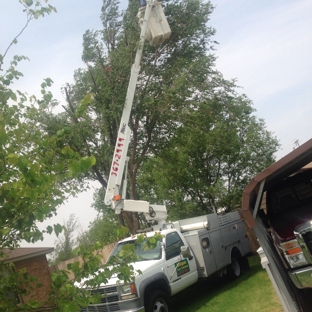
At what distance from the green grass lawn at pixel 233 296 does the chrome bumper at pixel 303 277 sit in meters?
2.17

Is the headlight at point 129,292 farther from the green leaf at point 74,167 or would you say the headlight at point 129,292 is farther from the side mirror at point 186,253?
the green leaf at point 74,167

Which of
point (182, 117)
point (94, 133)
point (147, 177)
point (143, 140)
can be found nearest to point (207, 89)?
point (182, 117)

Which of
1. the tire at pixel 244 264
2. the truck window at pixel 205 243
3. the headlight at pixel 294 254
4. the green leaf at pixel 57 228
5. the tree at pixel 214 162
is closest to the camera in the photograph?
the green leaf at pixel 57 228

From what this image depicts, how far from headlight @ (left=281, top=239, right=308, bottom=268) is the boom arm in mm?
4524

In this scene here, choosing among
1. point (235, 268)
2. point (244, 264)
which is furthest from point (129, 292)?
point (244, 264)

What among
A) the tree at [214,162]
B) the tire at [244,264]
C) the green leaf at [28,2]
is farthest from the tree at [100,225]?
the green leaf at [28,2]

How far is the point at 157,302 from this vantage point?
9031 millimetres

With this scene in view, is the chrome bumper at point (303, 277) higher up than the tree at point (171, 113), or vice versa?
the tree at point (171, 113)

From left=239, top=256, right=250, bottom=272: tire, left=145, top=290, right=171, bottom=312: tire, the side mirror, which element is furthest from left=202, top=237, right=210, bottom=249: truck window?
left=239, top=256, right=250, bottom=272: tire

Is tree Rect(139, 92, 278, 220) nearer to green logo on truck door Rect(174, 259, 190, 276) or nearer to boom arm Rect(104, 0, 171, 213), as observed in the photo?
boom arm Rect(104, 0, 171, 213)

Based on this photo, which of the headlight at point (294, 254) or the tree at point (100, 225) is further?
the tree at point (100, 225)

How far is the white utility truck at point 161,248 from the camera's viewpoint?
8.72 meters

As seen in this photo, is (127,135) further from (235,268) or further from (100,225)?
(100,225)

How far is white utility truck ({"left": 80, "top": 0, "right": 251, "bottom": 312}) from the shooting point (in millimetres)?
8719
